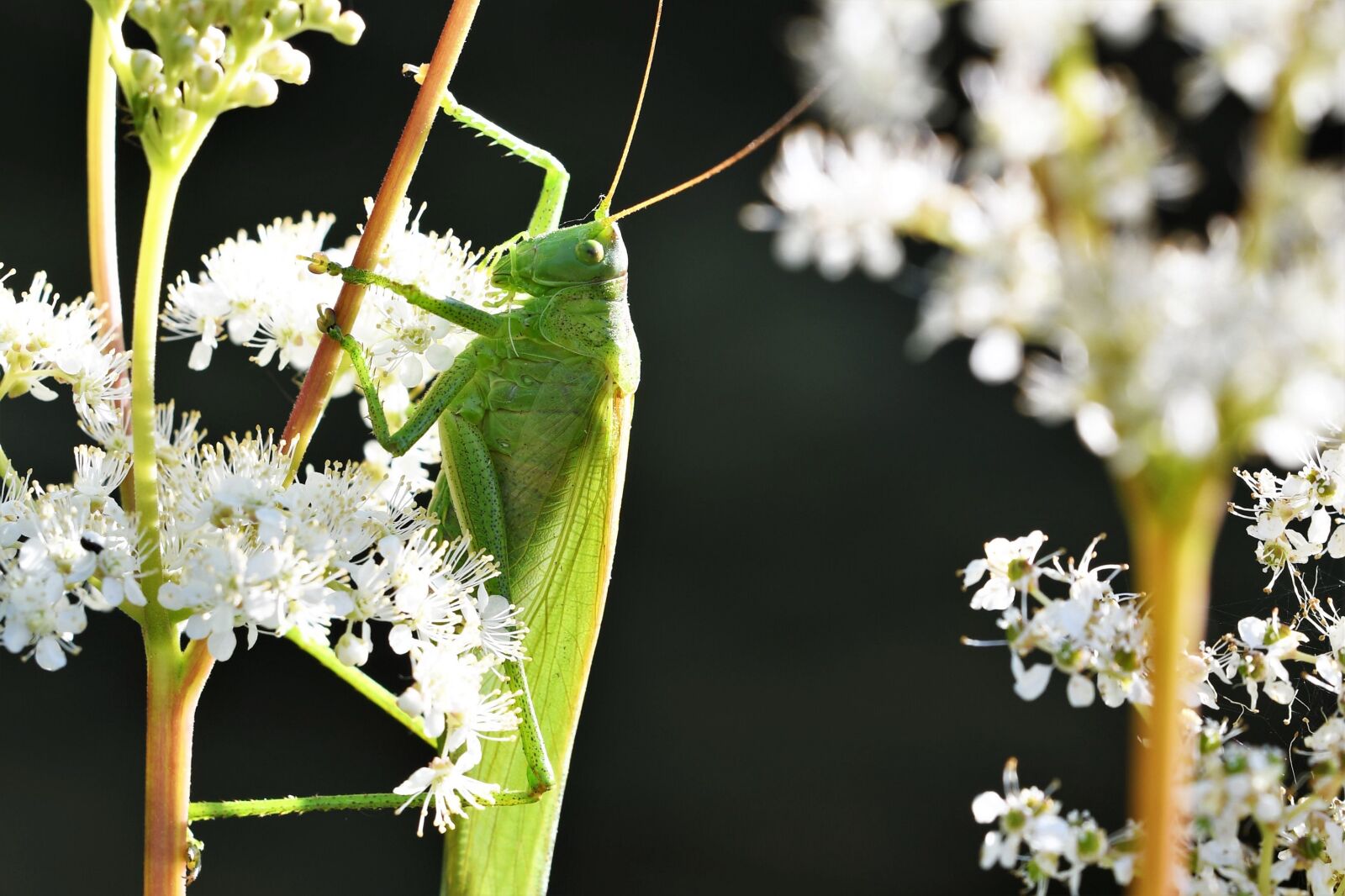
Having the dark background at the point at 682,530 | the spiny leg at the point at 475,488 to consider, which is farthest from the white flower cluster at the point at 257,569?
the dark background at the point at 682,530

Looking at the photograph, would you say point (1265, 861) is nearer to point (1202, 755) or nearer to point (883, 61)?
point (1202, 755)

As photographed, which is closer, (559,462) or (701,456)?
(559,462)

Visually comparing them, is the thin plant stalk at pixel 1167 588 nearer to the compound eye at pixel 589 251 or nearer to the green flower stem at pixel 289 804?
the green flower stem at pixel 289 804

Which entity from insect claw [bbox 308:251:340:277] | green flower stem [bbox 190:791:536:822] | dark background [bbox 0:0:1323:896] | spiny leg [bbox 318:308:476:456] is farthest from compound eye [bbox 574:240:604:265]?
dark background [bbox 0:0:1323:896]

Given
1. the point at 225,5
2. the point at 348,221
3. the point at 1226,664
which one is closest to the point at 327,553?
the point at 225,5

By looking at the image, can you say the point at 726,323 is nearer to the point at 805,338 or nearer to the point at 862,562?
the point at 805,338

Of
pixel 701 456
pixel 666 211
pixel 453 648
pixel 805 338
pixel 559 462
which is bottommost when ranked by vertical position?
pixel 453 648
